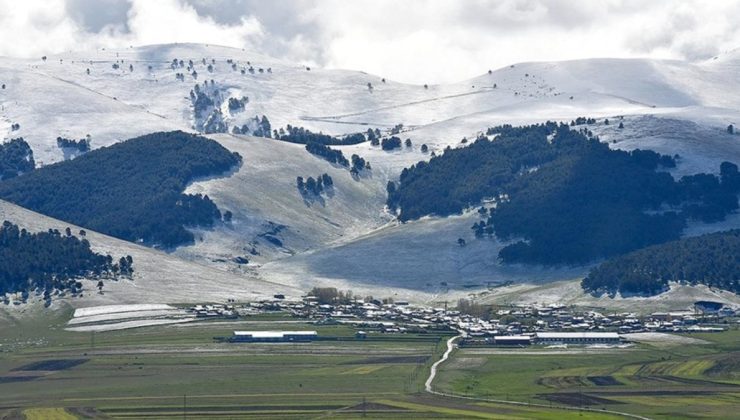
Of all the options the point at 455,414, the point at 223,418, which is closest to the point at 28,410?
the point at 223,418

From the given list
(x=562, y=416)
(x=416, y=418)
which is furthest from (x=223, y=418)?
(x=562, y=416)

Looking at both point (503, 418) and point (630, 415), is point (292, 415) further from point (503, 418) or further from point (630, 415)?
point (630, 415)

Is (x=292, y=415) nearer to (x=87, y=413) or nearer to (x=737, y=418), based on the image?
(x=87, y=413)

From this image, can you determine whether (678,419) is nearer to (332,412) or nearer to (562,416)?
(562,416)

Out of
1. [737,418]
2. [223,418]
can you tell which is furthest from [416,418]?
[737,418]

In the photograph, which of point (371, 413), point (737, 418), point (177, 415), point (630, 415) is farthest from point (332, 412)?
point (737, 418)

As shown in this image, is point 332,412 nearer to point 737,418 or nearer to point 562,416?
point 562,416
